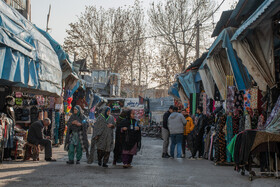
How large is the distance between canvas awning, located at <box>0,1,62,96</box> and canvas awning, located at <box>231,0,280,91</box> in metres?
4.60

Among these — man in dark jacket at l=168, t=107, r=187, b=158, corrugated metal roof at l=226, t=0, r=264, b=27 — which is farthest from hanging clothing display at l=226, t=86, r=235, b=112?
man in dark jacket at l=168, t=107, r=187, b=158

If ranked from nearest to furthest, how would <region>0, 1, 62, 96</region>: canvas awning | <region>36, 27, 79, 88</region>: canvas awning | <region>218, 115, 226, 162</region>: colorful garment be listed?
<region>0, 1, 62, 96</region>: canvas awning → <region>218, 115, 226, 162</region>: colorful garment → <region>36, 27, 79, 88</region>: canvas awning

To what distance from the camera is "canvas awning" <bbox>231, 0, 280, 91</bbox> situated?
29.0 ft

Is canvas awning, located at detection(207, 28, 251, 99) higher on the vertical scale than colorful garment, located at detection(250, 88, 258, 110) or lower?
higher

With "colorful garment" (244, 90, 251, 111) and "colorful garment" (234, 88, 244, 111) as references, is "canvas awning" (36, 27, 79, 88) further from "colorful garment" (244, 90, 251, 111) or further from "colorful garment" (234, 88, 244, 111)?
"colorful garment" (244, 90, 251, 111)

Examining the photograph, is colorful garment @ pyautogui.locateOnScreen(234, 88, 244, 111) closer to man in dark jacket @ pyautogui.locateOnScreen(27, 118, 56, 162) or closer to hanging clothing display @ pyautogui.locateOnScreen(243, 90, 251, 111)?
hanging clothing display @ pyautogui.locateOnScreen(243, 90, 251, 111)

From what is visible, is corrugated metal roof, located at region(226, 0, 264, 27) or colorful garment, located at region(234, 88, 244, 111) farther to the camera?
colorful garment, located at region(234, 88, 244, 111)

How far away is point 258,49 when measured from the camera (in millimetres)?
9234

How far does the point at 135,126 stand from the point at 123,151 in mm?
782

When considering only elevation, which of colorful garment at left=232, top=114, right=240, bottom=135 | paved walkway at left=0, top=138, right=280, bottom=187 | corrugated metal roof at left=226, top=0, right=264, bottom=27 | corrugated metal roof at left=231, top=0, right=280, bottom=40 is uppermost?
corrugated metal roof at left=226, top=0, right=264, bottom=27

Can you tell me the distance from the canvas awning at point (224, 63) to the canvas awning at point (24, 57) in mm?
4561

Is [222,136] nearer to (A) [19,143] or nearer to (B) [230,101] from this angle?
(B) [230,101]

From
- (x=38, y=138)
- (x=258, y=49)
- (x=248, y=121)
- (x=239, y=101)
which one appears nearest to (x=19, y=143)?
(x=38, y=138)

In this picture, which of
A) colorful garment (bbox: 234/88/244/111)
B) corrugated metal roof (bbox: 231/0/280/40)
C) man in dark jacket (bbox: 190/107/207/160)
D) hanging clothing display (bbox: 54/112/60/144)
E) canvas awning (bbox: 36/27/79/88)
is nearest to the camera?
corrugated metal roof (bbox: 231/0/280/40)
